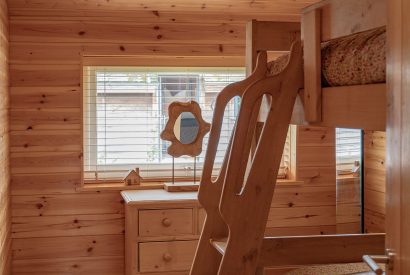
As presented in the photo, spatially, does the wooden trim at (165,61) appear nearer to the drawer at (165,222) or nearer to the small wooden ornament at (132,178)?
the small wooden ornament at (132,178)

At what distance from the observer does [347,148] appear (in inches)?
181

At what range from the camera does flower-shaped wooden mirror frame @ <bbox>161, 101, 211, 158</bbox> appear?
418 cm

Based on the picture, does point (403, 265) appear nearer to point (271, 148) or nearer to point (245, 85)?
point (271, 148)

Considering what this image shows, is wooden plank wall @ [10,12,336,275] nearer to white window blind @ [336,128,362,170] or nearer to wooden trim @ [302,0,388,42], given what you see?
white window blind @ [336,128,362,170]

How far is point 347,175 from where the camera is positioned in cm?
461

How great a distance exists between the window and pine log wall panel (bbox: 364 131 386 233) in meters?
1.03

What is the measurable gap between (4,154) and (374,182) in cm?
237

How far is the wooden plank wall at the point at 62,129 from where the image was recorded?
13.4 feet

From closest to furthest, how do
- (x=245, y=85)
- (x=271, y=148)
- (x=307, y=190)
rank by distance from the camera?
(x=271, y=148), (x=245, y=85), (x=307, y=190)

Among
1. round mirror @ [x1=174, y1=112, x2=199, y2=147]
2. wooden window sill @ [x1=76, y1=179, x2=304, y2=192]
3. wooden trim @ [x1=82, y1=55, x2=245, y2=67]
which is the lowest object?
wooden window sill @ [x1=76, y1=179, x2=304, y2=192]

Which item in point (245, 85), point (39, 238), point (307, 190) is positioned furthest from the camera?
point (307, 190)

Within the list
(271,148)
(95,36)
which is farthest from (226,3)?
(271,148)

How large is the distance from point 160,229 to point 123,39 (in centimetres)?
123

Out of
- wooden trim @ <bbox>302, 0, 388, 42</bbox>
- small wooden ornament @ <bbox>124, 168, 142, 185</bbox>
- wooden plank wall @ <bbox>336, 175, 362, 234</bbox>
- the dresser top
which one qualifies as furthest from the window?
wooden trim @ <bbox>302, 0, 388, 42</bbox>
